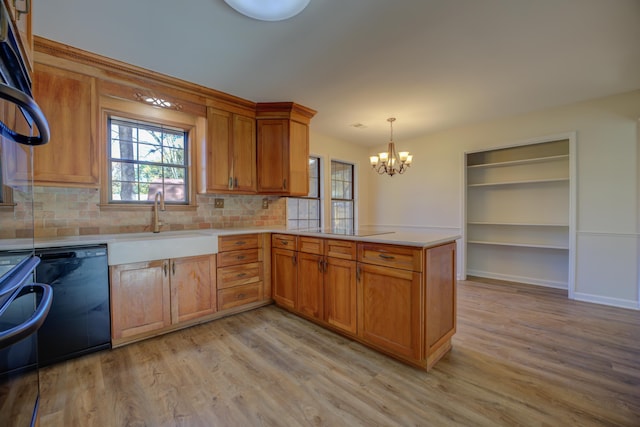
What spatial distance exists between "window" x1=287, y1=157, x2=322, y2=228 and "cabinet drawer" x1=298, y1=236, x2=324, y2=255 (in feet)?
4.92

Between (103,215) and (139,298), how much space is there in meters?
0.95

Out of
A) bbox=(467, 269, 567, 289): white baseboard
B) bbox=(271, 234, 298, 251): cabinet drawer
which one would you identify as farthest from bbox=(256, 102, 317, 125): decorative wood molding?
bbox=(467, 269, 567, 289): white baseboard

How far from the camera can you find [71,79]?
230 cm

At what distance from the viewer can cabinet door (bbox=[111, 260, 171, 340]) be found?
7.29 feet

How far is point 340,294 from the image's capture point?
2.43 metres

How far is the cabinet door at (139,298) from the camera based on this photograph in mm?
2223

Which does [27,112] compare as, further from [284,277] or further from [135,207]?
[284,277]

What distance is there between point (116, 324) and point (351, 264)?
6.63ft

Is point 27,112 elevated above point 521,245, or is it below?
above

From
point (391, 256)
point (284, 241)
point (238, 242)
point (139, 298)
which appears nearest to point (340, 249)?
point (391, 256)

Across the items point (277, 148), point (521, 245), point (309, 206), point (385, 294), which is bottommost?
point (385, 294)

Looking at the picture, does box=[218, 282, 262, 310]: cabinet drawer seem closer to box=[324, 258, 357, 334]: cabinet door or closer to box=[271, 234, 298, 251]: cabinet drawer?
box=[271, 234, 298, 251]: cabinet drawer

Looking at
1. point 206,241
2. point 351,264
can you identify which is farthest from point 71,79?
point 351,264

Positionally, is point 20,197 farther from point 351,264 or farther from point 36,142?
A: point 351,264
